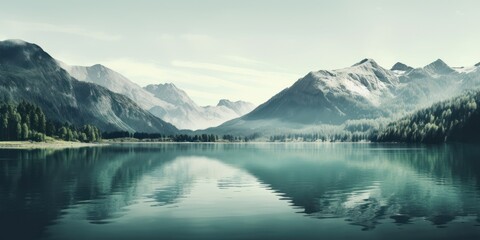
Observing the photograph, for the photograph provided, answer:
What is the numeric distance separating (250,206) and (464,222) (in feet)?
81.1

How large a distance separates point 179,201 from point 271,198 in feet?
43.3

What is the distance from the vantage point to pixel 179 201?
64500mm

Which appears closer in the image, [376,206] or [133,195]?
[376,206]

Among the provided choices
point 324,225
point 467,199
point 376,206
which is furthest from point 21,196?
point 467,199

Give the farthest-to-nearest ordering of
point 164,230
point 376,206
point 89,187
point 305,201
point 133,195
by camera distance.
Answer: point 89,187, point 133,195, point 305,201, point 376,206, point 164,230

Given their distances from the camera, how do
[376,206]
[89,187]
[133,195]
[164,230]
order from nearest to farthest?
[164,230]
[376,206]
[133,195]
[89,187]

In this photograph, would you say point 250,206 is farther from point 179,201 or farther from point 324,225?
point 324,225

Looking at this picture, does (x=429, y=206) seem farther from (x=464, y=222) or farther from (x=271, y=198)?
(x=271, y=198)

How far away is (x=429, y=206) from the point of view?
196 ft

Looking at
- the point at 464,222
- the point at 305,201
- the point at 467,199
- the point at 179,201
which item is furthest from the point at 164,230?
the point at 467,199

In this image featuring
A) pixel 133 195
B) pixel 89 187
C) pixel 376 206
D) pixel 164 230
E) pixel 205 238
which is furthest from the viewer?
pixel 89 187

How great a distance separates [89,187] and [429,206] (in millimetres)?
52890

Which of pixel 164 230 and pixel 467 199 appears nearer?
pixel 164 230

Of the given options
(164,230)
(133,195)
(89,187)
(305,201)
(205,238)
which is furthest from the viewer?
(89,187)
